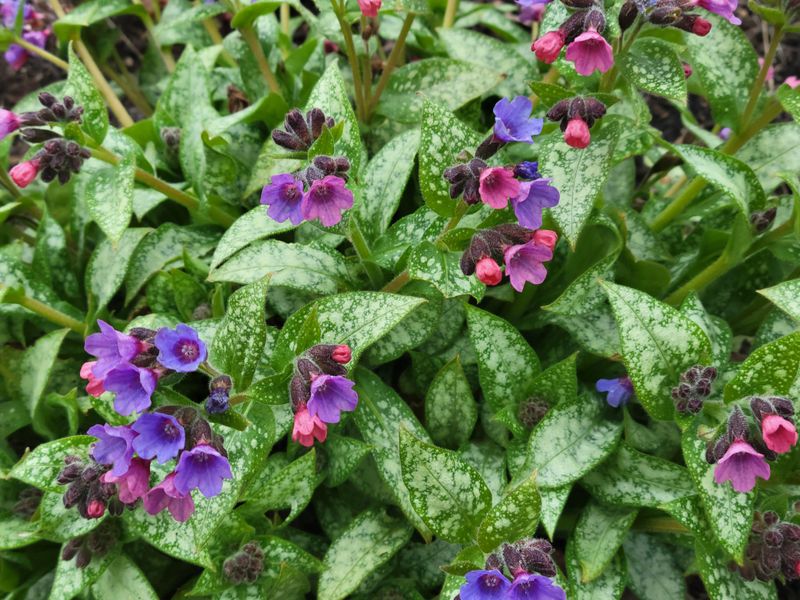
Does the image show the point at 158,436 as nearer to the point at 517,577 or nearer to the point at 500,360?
the point at 517,577

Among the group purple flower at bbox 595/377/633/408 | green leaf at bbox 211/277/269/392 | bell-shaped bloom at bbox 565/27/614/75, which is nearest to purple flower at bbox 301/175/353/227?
green leaf at bbox 211/277/269/392

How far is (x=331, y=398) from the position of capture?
6.21 ft

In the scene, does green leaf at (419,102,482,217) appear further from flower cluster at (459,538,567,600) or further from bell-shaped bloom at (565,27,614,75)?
flower cluster at (459,538,567,600)

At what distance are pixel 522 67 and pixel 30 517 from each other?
98.7 inches

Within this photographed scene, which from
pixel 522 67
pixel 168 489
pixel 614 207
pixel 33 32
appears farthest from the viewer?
pixel 33 32

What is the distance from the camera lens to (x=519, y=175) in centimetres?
196

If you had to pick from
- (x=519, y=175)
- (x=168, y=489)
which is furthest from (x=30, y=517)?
(x=519, y=175)

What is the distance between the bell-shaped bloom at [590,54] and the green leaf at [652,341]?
60 centimetres

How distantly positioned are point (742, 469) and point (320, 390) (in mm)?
1060

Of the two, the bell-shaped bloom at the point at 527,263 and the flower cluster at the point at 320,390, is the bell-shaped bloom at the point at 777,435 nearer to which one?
the bell-shaped bloom at the point at 527,263

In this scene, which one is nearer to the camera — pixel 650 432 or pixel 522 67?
pixel 650 432

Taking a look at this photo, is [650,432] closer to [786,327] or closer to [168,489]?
[786,327]

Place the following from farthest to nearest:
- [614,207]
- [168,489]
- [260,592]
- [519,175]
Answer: [614,207] < [260,592] < [519,175] < [168,489]

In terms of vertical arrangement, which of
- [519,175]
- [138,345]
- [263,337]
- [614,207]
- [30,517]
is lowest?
[30,517]
